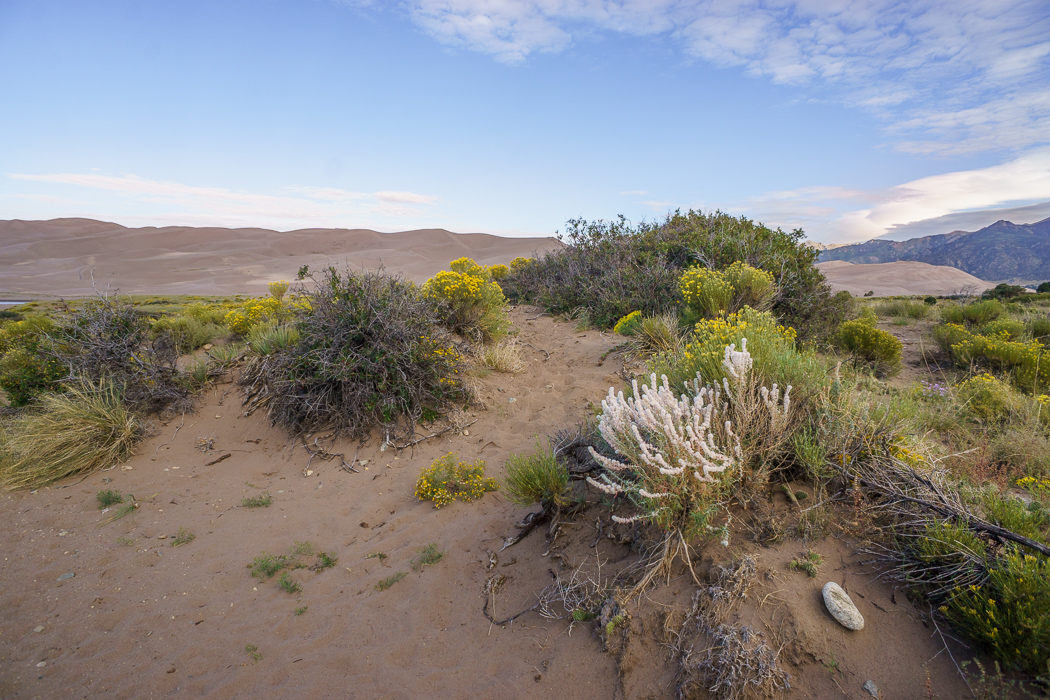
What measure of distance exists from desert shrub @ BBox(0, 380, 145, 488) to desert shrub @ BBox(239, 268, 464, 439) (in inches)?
68.8

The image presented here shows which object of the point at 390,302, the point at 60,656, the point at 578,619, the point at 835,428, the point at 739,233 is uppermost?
the point at 739,233

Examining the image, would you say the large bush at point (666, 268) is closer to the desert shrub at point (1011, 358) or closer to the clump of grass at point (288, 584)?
the desert shrub at point (1011, 358)

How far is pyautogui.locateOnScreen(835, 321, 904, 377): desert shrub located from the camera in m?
7.65

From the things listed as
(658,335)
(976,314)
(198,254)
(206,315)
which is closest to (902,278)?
(976,314)

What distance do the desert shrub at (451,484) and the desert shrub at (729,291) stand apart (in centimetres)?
475

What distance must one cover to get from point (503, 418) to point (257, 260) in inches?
2167

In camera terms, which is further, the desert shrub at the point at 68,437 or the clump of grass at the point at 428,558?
the desert shrub at the point at 68,437

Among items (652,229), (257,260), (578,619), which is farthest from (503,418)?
(257,260)

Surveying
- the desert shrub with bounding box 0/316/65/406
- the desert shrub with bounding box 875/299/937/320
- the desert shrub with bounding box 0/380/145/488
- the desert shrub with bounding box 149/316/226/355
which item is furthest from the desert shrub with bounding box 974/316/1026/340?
the desert shrub with bounding box 0/316/65/406

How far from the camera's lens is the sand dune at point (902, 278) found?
30.0m

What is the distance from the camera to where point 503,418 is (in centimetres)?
618

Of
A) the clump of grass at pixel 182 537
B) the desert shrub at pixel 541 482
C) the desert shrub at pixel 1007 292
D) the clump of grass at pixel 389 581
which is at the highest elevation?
the desert shrub at pixel 1007 292

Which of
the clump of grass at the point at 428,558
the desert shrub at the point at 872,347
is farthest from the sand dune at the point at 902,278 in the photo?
the clump of grass at the point at 428,558

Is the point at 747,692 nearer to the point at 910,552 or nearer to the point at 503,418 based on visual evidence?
the point at 910,552
